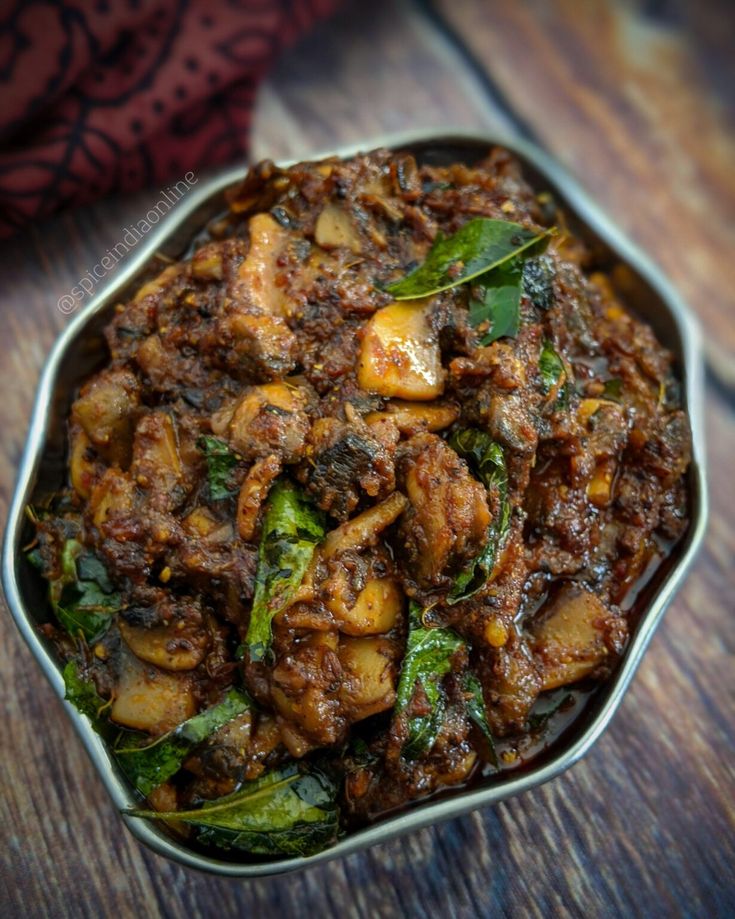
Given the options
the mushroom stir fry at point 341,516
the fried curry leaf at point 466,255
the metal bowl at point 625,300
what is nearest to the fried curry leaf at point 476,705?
the mushroom stir fry at point 341,516

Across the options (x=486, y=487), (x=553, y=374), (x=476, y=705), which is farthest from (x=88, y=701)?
(x=553, y=374)

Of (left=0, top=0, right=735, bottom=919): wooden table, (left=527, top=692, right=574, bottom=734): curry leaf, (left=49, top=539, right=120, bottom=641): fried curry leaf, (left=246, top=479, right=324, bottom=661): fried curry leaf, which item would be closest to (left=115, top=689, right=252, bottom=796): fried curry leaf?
(left=246, top=479, right=324, bottom=661): fried curry leaf

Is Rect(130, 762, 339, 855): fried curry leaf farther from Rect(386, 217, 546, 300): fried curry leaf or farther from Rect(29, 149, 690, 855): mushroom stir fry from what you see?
Rect(386, 217, 546, 300): fried curry leaf

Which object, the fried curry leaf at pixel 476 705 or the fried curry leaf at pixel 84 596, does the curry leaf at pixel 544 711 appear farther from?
the fried curry leaf at pixel 84 596

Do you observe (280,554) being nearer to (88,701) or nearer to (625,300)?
(88,701)

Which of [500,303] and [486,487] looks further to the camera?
[500,303]

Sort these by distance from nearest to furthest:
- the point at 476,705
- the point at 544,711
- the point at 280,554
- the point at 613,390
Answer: the point at 280,554
the point at 476,705
the point at 544,711
the point at 613,390

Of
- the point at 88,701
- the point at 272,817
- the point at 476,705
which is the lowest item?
the point at 476,705
